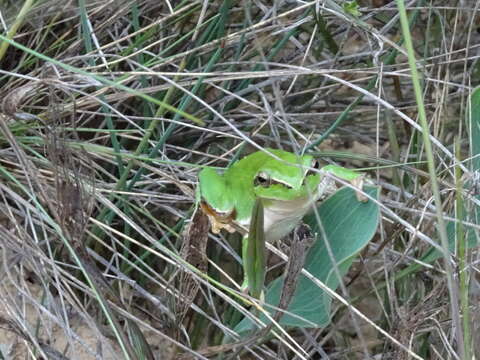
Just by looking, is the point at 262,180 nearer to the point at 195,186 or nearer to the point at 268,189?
the point at 268,189

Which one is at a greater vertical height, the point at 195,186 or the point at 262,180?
the point at 262,180

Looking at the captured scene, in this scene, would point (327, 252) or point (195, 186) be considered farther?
point (195, 186)

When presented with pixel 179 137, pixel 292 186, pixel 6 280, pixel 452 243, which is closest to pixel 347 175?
pixel 292 186

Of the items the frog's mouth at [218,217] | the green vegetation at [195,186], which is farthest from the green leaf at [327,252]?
the frog's mouth at [218,217]

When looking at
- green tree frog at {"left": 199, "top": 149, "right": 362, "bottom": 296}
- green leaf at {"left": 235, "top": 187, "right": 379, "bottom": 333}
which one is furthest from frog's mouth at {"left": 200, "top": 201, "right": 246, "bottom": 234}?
green leaf at {"left": 235, "top": 187, "right": 379, "bottom": 333}

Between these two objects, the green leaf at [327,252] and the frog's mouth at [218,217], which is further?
the frog's mouth at [218,217]

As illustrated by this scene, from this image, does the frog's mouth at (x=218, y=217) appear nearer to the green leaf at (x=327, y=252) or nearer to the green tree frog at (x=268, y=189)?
the green tree frog at (x=268, y=189)

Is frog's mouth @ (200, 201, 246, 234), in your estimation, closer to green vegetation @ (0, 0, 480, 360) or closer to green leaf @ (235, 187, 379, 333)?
green vegetation @ (0, 0, 480, 360)

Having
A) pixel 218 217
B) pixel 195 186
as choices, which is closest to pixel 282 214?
pixel 218 217
